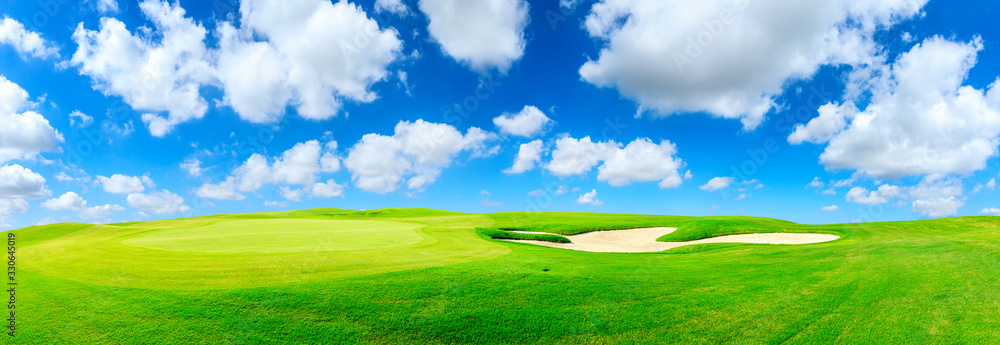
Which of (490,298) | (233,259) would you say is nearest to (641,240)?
(490,298)

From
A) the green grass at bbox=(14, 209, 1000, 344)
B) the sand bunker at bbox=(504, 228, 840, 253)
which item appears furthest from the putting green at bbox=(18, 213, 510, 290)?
the sand bunker at bbox=(504, 228, 840, 253)

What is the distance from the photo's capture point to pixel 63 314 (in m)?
10.1

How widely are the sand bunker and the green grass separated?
9865 mm

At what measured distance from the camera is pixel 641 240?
3441 cm

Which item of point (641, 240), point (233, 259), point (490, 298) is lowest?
point (490, 298)

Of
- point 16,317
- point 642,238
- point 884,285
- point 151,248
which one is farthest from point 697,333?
point 642,238

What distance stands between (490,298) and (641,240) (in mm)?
26095

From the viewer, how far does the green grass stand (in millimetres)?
9828

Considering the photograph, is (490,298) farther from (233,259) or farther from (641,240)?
(641,240)

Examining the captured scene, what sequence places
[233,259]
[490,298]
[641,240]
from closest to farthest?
[490,298] → [233,259] → [641,240]

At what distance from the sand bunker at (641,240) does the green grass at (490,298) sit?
9865mm

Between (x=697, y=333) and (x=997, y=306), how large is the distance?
32.6 feet

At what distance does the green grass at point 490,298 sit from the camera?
9828 mm

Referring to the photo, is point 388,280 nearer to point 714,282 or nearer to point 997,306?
point 714,282
